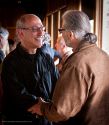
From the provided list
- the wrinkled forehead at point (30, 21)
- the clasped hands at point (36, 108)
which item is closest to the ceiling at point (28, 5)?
the wrinkled forehead at point (30, 21)

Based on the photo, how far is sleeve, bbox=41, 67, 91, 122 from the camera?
189cm

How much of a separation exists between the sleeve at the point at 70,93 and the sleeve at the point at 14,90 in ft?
1.26

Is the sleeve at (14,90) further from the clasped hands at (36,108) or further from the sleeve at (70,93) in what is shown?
the sleeve at (70,93)

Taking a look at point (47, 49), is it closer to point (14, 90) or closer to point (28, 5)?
point (14, 90)

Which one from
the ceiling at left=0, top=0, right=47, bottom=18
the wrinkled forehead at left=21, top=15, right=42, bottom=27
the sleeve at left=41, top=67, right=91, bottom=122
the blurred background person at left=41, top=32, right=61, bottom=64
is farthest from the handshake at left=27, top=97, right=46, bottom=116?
the ceiling at left=0, top=0, right=47, bottom=18

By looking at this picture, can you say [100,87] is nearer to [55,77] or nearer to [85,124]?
[85,124]

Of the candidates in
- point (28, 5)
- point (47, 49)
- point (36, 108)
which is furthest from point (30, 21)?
point (28, 5)

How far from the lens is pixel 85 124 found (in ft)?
6.66

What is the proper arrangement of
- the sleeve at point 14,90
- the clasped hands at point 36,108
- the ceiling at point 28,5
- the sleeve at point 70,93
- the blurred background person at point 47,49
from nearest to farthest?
1. the sleeve at point 70,93
2. the clasped hands at point 36,108
3. the sleeve at point 14,90
4. the blurred background person at point 47,49
5. the ceiling at point 28,5

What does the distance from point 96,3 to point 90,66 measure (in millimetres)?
1743

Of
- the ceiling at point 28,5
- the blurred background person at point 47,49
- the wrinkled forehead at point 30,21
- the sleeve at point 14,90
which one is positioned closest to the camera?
the sleeve at point 14,90

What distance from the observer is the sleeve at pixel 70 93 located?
1.89m

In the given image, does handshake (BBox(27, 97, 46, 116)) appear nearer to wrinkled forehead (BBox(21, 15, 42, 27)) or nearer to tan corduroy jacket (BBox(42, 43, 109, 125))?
tan corduroy jacket (BBox(42, 43, 109, 125))

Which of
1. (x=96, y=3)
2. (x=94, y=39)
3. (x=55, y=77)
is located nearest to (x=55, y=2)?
(x=96, y=3)
